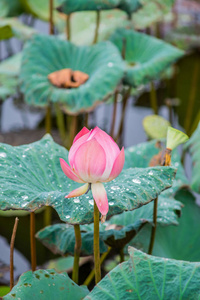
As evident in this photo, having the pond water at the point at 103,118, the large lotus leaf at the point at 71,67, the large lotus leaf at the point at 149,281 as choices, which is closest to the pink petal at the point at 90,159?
the large lotus leaf at the point at 149,281

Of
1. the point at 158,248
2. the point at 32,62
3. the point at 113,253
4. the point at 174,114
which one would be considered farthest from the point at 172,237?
the point at 174,114

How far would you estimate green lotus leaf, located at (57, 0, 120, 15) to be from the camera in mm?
1430

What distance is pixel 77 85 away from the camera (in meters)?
1.37

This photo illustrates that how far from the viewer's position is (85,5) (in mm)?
1441

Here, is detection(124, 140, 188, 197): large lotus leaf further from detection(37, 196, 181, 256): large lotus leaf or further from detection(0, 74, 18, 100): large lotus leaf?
detection(0, 74, 18, 100): large lotus leaf

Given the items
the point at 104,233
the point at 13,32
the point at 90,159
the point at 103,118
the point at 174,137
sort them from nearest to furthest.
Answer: the point at 90,159 → the point at 174,137 → the point at 104,233 → the point at 13,32 → the point at 103,118

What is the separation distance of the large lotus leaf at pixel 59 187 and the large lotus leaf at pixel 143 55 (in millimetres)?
851

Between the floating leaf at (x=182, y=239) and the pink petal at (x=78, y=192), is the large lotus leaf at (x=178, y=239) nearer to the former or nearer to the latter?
the floating leaf at (x=182, y=239)

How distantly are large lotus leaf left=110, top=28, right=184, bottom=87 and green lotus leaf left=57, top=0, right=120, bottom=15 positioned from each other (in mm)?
283

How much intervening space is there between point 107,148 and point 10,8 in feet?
7.59

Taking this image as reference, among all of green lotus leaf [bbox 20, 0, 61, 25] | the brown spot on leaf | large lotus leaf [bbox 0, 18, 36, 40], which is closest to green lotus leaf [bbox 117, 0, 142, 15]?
the brown spot on leaf

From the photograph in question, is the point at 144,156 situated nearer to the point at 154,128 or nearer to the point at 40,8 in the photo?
the point at 154,128

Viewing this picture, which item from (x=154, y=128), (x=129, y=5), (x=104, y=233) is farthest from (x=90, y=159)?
(x=129, y=5)

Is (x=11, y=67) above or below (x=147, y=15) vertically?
below
